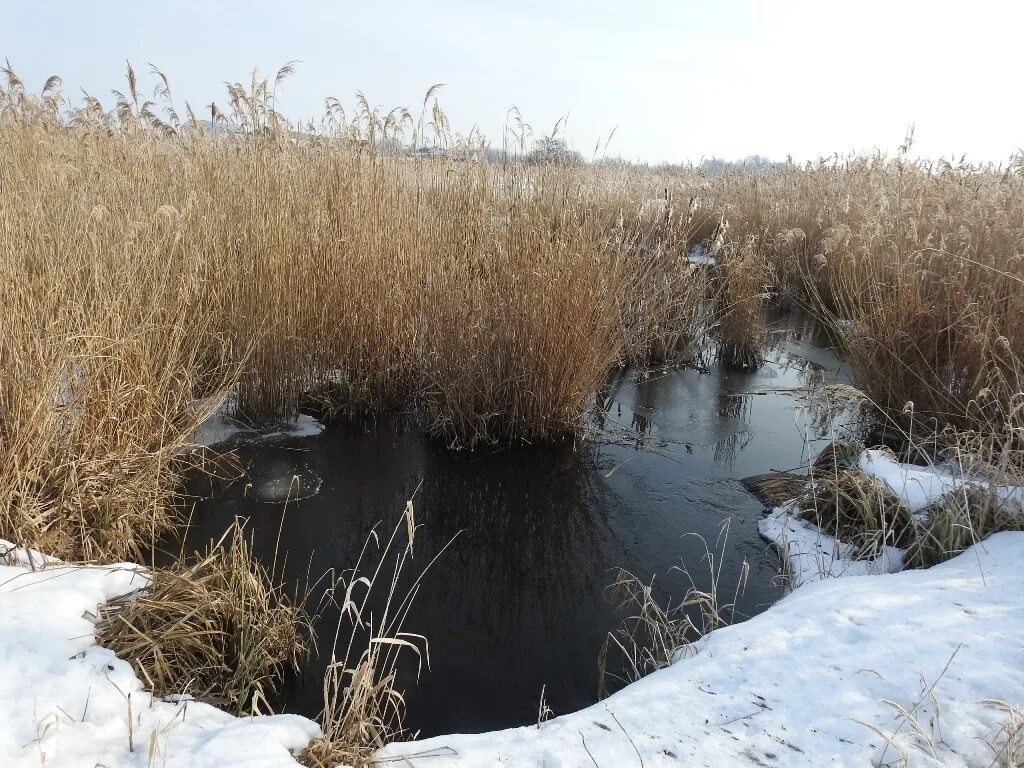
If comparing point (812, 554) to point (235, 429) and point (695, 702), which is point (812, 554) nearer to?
point (695, 702)

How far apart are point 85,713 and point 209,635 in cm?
57

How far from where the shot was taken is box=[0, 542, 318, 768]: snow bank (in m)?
1.51

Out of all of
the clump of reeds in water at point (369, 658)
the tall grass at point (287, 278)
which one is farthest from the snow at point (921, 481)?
the clump of reeds in water at point (369, 658)

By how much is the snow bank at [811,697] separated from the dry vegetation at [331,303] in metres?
0.77

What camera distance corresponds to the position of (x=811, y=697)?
181 centimetres

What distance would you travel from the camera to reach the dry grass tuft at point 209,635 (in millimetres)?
1987

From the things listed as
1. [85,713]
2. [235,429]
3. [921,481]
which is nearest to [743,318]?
[921,481]

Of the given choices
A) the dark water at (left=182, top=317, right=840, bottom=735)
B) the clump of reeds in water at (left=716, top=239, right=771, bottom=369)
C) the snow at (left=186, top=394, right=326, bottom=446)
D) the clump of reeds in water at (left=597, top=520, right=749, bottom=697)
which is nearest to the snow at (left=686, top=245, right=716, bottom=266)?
the clump of reeds in water at (left=716, top=239, right=771, bottom=369)

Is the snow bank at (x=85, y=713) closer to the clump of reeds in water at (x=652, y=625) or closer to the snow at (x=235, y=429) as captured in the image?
the clump of reeds in water at (x=652, y=625)

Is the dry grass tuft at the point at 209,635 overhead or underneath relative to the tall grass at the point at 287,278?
underneath

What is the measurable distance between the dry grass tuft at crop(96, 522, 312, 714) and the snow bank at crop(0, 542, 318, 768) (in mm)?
91

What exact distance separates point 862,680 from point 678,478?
6.88ft

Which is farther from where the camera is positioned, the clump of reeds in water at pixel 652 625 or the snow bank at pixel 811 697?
the clump of reeds in water at pixel 652 625

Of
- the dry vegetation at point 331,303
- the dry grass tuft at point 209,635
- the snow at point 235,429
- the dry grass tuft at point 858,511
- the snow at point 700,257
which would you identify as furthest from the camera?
the snow at point 700,257
